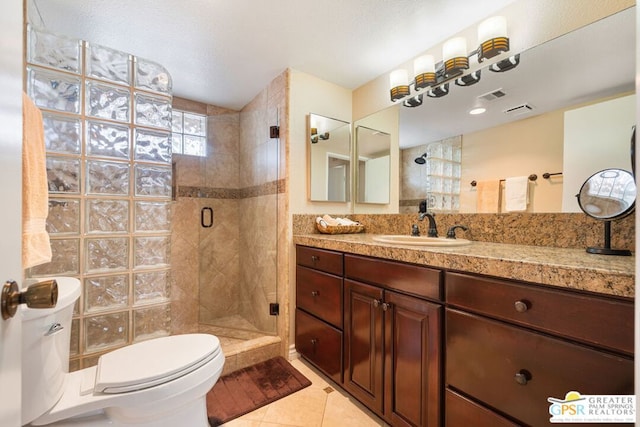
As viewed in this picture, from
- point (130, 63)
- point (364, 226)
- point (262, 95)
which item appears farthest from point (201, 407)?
point (262, 95)

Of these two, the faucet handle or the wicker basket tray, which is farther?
the wicker basket tray

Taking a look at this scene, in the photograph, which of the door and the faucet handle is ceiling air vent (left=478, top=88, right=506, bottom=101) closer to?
the faucet handle

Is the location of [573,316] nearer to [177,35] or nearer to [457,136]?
[457,136]

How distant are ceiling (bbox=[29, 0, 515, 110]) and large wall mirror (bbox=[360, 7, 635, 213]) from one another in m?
0.40

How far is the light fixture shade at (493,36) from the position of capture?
54.2 inches

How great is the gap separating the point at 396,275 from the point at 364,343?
443mm

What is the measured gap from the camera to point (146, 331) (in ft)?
4.88

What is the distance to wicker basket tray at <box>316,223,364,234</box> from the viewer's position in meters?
1.94

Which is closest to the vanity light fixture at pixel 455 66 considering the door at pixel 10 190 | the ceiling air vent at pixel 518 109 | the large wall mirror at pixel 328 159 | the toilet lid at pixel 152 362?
the ceiling air vent at pixel 518 109

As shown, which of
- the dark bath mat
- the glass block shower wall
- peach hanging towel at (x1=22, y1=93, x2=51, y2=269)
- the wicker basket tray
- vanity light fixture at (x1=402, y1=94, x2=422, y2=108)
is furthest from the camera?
the wicker basket tray

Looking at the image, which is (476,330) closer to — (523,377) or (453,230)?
(523,377)

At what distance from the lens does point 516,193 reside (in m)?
1.38
